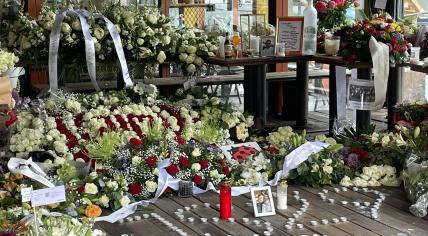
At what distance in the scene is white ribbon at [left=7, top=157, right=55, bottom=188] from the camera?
376 centimetres

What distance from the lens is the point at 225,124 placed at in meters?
5.39

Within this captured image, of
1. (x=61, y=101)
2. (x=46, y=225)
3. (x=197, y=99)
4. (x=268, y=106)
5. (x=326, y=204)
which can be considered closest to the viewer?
(x=46, y=225)

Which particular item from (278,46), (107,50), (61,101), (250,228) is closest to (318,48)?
(278,46)

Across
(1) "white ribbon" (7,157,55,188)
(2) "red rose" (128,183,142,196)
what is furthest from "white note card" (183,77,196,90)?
(1) "white ribbon" (7,157,55,188)

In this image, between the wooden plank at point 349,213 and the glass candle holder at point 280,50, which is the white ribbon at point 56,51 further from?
the wooden plank at point 349,213

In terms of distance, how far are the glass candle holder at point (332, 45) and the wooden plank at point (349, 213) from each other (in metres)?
1.58

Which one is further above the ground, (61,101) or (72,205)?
(61,101)

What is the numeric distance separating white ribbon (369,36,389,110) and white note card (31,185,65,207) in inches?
96.2

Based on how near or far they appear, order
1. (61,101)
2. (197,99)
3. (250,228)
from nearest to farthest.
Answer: (250,228) < (61,101) < (197,99)

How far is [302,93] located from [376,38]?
6.12 feet

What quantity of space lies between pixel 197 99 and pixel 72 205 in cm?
224

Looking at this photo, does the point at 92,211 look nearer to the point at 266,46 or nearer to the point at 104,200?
the point at 104,200

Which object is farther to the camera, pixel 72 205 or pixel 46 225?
pixel 72 205

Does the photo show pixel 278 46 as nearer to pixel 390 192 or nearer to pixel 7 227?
pixel 390 192
